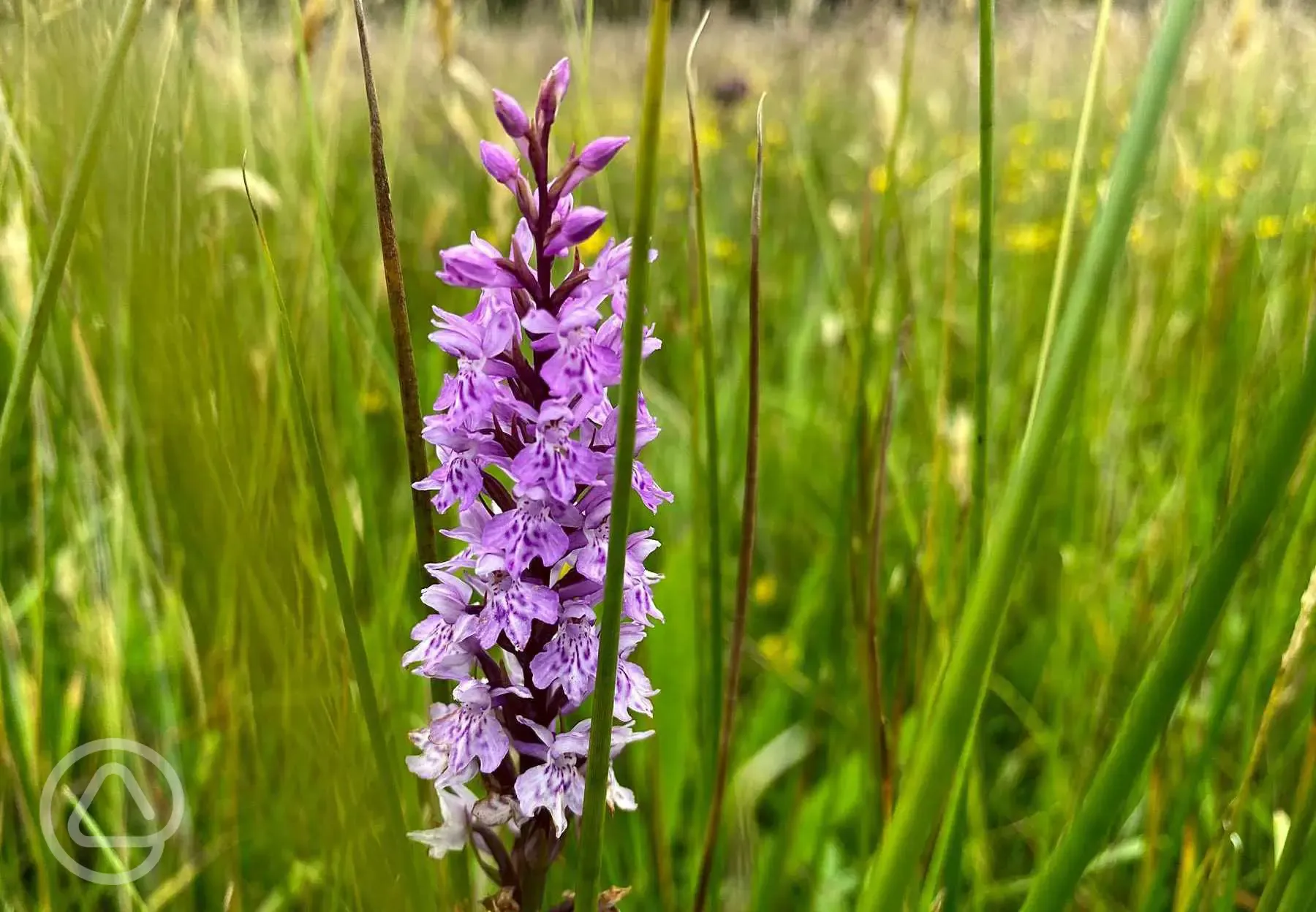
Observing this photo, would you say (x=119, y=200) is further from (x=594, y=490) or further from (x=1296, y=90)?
(x=1296, y=90)

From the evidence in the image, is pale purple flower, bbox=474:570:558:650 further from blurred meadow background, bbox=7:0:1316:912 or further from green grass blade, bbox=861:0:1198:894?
green grass blade, bbox=861:0:1198:894

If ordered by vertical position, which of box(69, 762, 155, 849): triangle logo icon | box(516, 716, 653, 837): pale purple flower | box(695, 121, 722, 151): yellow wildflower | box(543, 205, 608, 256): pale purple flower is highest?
box(695, 121, 722, 151): yellow wildflower

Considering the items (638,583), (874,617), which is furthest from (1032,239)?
(638,583)

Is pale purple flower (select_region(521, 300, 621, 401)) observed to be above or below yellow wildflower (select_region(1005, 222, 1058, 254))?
above

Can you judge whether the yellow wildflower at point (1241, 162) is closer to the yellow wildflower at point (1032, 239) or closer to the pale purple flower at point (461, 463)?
the yellow wildflower at point (1032, 239)

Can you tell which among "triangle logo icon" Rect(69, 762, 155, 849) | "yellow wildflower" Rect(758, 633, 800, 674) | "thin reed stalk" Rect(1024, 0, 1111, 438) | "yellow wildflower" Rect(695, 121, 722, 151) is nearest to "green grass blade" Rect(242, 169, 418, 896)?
"thin reed stalk" Rect(1024, 0, 1111, 438)

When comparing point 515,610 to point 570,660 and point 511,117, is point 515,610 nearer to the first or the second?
point 570,660

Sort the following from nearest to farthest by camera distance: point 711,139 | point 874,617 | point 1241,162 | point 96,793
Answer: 1. point 874,617
2. point 96,793
3. point 1241,162
4. point 711,139
